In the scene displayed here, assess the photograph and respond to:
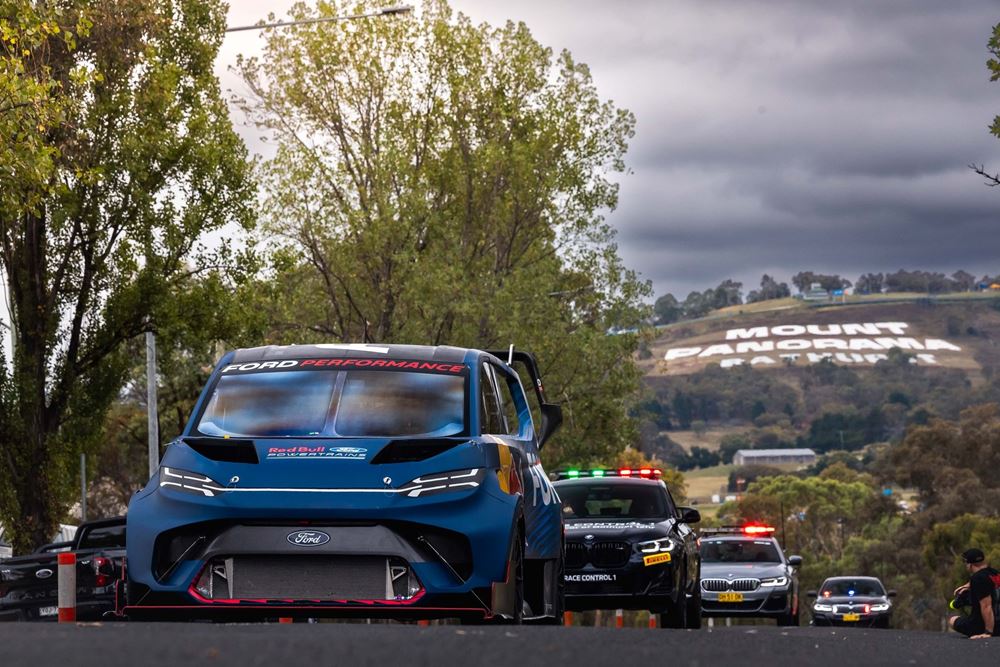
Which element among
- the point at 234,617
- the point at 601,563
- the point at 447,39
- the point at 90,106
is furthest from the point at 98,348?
the point at 234,617

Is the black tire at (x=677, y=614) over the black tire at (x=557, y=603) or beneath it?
beneath

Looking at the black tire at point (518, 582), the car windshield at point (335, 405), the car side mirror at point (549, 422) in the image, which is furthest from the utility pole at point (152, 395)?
the black tire at point (518, 582)

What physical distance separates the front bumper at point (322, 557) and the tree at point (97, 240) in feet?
56.9

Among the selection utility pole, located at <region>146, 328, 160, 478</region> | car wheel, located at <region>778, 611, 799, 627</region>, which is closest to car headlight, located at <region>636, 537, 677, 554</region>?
car wheel, located at <region>778, 611, 799, 627</region>

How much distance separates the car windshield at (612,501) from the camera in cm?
1942

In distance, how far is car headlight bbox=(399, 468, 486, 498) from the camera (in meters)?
10.1

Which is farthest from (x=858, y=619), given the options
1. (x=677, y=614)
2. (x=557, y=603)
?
(x=557, y=603)

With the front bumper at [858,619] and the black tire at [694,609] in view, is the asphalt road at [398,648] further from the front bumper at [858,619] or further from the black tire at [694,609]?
the front bumper at [858,619]

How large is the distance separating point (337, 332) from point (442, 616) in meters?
32.5

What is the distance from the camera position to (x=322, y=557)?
10.1m

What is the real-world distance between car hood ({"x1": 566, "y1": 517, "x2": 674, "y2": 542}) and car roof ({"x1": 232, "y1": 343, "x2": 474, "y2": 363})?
7.02 metres

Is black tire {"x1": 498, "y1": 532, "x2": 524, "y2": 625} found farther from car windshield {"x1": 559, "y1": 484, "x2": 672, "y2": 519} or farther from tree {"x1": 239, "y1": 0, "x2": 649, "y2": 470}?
tree {"x1": 239, "y1": 0, "x2": 649, "y2": 470}

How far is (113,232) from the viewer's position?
92.6 ft

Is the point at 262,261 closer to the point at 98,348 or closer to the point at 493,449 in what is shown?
the point at 98,348
